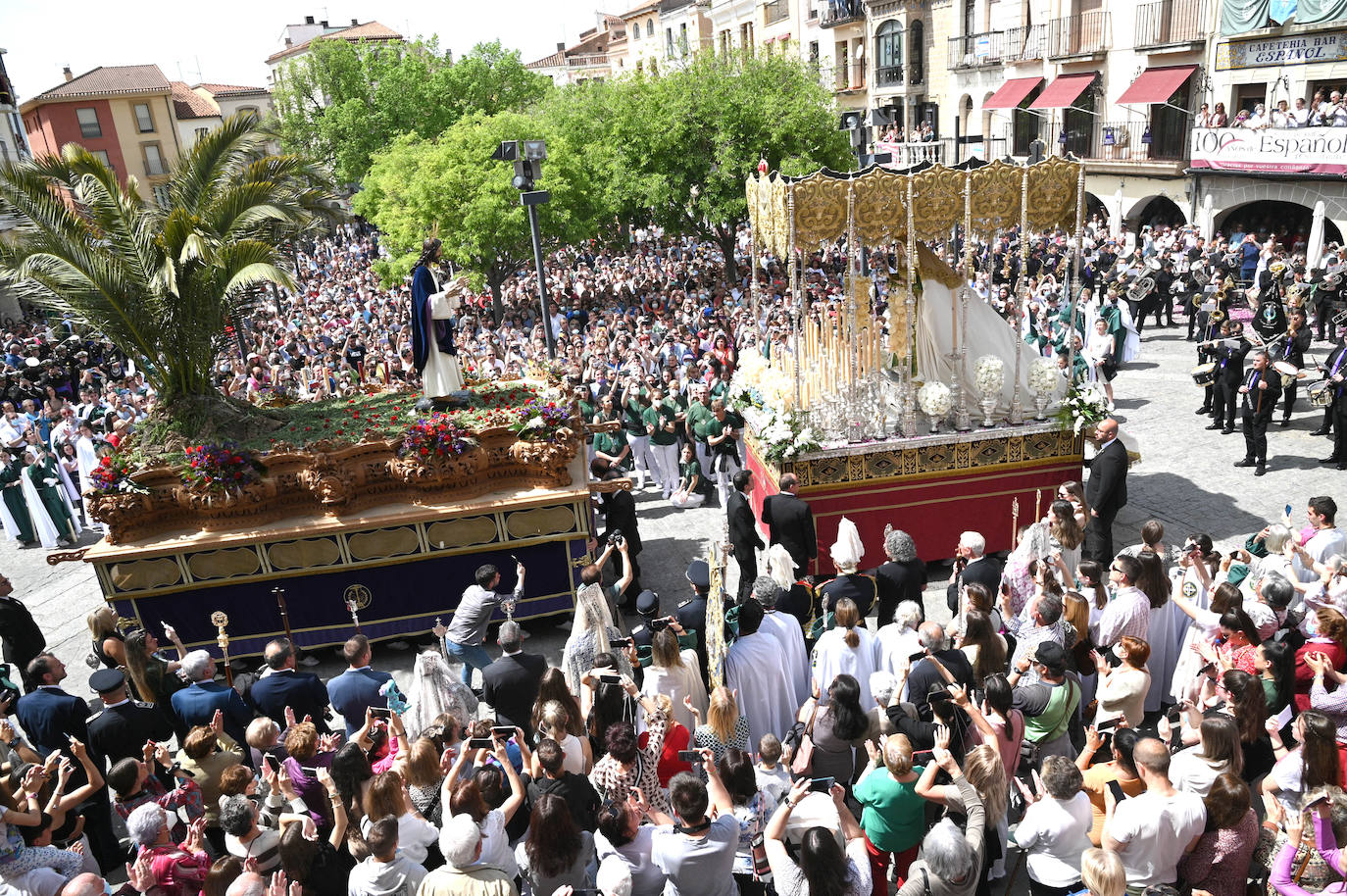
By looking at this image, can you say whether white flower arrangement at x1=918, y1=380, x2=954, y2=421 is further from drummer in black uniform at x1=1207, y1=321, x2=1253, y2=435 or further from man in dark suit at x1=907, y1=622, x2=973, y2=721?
drummer in black uniform at x1=1207, y1=321, x2=1253, y2=435

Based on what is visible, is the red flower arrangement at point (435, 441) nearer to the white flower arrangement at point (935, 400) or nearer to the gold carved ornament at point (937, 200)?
the white flower arrangement at point (935, 400)

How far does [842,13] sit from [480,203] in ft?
87.1

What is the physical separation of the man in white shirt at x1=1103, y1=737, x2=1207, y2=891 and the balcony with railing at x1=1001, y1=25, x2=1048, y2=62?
32217mm

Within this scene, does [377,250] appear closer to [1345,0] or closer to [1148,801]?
[1345,0]

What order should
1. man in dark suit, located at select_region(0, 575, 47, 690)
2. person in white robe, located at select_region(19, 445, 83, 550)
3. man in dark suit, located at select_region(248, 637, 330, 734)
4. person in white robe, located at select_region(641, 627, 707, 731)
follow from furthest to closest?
person in white robe, located at select_region(19, 445, 83, 550)
man in dark suit, located at select_region(0, 575, 47, 690)
man in dark suit, located at select_region(248, 637, 330, 734)
person in white robe, located at select_region(641, 627, 707, 731)

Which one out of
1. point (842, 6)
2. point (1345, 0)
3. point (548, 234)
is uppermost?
point (842, 6)

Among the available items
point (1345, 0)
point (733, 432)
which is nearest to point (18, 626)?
point (733, 432)

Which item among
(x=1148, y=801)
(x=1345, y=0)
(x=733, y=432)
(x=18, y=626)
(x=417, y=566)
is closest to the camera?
(x=1148, y=801)

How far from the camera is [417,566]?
30.5 feet

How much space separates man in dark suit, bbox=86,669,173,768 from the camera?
19.7 feet

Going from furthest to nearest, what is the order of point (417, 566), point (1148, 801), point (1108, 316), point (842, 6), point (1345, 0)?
point (842, 6)
point (1345, 0)
point (1108, 316)
point (417, 566)
point (1148, 801)

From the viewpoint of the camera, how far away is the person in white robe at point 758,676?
6.20 metres

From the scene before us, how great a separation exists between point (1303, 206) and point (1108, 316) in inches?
470

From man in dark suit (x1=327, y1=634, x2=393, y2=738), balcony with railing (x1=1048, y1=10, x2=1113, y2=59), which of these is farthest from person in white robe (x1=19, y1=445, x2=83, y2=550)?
balcony with railing (x1=1048, y1=10, x2=1113, y2=59)
